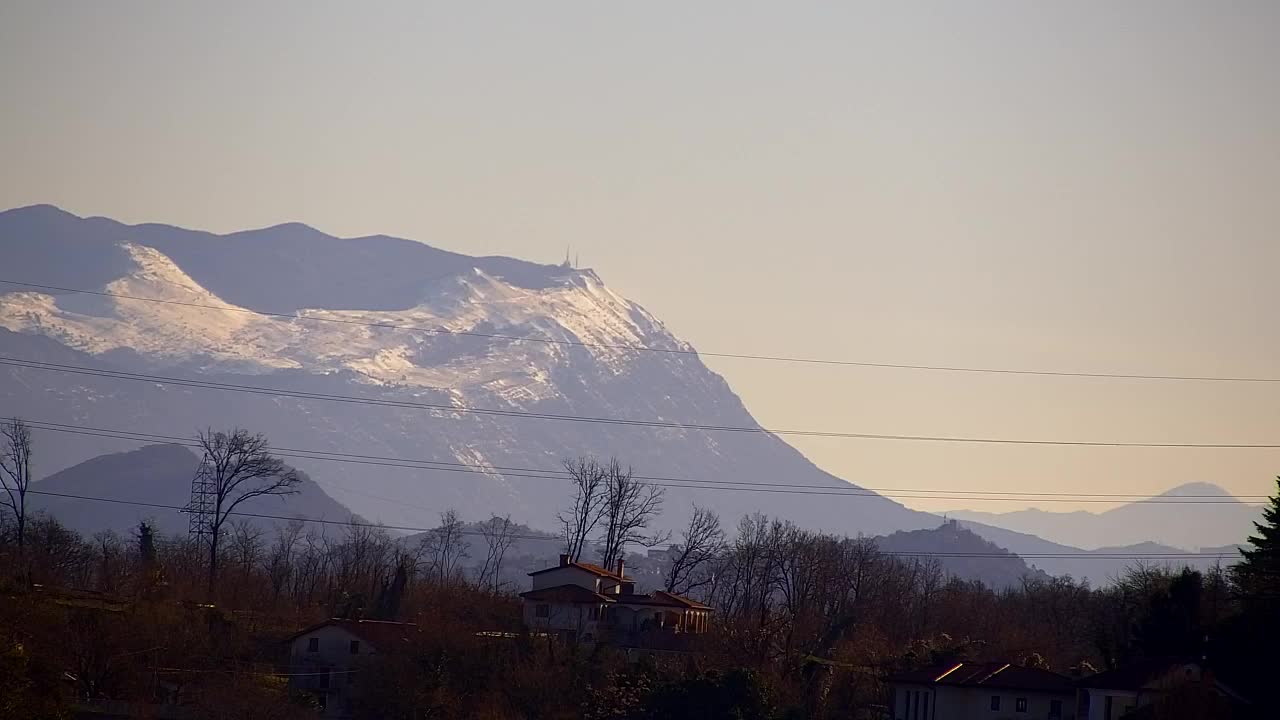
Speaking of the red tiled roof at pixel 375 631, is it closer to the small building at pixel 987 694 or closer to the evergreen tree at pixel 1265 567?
the small building at pixel 987 694

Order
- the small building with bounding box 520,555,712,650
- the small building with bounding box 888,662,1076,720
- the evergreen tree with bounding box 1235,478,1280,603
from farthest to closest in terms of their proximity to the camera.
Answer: the small building with bounding box 520,555,712,650 < the small building with bounding box 888,662,1076,720 < the evergreen tree with bounding box 1235,478,1280,603

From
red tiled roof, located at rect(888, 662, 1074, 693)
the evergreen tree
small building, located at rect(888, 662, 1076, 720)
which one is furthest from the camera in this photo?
red tiled roof, located at rect(888, 662, 1074, 693)

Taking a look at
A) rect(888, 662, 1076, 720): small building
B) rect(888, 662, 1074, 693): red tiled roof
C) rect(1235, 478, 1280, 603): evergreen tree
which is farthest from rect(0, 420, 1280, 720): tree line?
rect(888, 662, 1076, 720): small building

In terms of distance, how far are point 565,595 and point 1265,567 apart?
44110 millimetres

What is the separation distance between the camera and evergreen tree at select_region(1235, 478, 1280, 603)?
80075mm

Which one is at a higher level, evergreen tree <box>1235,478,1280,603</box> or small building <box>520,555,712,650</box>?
evergreen tree <box>1235,478,1280,603</box>

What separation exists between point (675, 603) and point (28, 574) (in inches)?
1553

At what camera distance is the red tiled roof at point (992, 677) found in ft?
285

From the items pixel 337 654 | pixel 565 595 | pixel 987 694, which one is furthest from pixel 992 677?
pixel 337 654

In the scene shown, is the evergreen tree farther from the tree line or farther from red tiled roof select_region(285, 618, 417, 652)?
red tiled roof select_region(285, 618, 417, 652)

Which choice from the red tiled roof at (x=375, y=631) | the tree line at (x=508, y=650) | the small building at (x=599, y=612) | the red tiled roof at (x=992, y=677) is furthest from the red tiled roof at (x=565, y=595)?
the red tiled roof at (x=992, y=677)

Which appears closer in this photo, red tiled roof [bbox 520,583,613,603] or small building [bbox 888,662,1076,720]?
small building [bbox 888,662,1076,720]

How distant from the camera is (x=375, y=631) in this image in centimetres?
10306

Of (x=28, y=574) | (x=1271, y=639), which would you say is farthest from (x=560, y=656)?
(x=1271, y=639)
